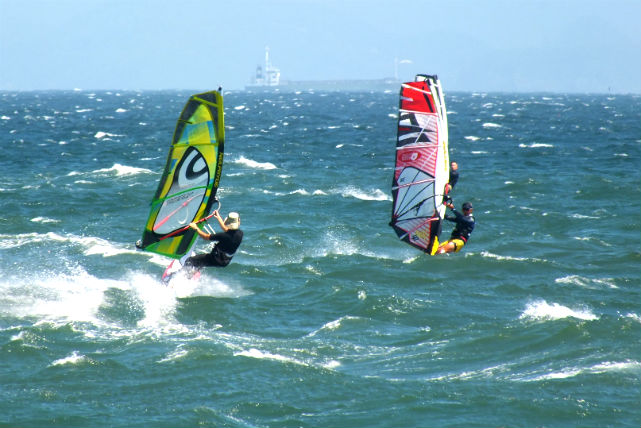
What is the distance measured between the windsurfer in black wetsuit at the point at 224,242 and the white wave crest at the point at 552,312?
629 centimetres

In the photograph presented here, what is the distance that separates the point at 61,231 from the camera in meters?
24.5

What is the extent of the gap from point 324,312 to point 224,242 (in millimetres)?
3433

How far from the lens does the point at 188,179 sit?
14938mm

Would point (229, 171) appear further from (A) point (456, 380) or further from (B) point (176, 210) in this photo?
(A) point (456, 380)

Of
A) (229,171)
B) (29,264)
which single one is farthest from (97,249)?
(229,171)

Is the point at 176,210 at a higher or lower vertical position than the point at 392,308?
higher

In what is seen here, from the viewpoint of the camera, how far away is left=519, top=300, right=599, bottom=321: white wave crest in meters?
16.9

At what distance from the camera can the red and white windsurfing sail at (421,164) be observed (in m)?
14.4

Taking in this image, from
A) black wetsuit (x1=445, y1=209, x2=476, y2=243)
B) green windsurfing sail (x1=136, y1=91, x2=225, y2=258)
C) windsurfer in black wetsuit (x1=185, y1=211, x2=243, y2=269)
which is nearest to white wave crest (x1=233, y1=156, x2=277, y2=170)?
black wetsuit (x1=445, y1=209, x2=476, y2=243)

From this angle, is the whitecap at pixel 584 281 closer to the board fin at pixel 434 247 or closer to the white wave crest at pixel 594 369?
the white wave crest at pixel 594 369

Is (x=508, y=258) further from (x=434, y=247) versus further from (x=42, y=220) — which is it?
(x=42, y=220)

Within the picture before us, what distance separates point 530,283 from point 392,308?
4217 mm

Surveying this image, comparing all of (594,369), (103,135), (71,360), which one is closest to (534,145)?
(103,135)

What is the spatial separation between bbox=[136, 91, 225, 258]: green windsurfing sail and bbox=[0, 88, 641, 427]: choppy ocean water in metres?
1.81
